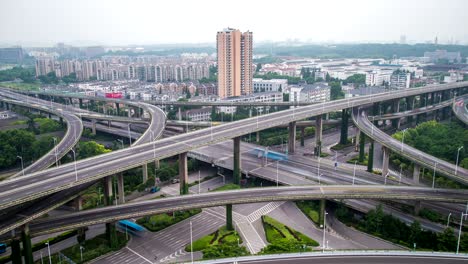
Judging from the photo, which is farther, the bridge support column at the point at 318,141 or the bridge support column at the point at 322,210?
the bridge support column at the point at 318,141

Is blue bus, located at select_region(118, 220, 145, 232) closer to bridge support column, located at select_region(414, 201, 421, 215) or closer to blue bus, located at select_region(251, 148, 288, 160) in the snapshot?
blue bus, located at select_region(251, 148, 288, 160)

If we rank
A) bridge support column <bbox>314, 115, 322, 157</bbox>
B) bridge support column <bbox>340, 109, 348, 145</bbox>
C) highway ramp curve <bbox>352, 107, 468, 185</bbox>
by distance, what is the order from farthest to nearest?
bridge support column <bbox>340, 109, 348, 145</bbox>, bridge support column <bbox>314, 115, 322, 157</bbox>, highway ramp curve <bbox>352, 107, 468, 185</bbox>

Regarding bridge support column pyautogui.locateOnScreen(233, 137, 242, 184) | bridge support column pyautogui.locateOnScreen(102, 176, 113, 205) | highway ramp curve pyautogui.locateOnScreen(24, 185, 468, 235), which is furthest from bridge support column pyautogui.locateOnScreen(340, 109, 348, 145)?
bridge support column pyautogui.locateOnScreen(102, 176, 113, 205)

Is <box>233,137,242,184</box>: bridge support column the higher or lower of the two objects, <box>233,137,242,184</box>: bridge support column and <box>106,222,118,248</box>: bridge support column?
the higher

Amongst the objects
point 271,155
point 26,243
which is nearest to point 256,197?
point 271,155

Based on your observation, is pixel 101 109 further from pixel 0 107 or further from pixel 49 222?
pixel 49 222

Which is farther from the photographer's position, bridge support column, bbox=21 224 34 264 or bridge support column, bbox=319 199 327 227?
bridge support column, bbox=319 199 327 227

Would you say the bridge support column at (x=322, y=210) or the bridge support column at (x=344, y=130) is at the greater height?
the bridge support column at (x=344, y=130)

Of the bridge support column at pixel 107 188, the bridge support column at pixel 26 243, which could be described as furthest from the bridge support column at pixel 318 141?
the bridge support column at pixel 26 243

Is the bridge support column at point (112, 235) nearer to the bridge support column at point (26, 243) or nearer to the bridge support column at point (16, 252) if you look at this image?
the bridge support column at point (26, 243)
